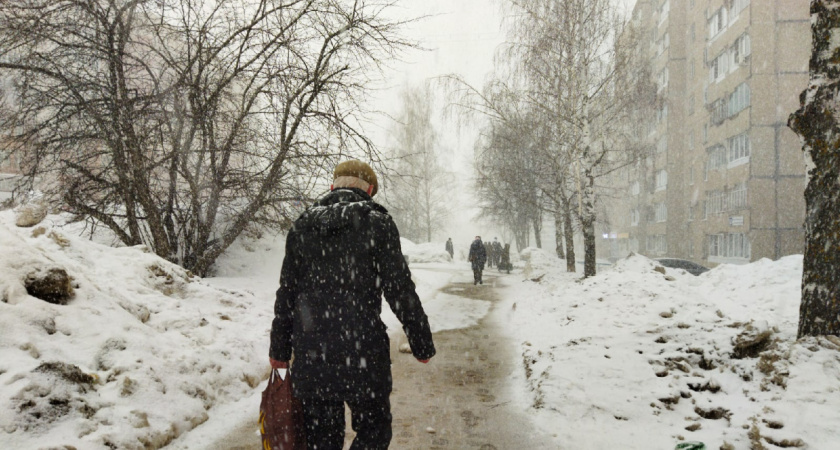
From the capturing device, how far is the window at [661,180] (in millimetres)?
37625

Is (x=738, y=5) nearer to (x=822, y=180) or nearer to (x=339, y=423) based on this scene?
(x=822, y=180)

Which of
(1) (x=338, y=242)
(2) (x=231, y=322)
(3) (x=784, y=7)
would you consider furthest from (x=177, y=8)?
(3) (x=784, y=7)

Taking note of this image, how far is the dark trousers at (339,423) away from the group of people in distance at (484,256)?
1430 cm

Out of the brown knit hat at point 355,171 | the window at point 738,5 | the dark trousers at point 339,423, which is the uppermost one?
the window at point 738,5

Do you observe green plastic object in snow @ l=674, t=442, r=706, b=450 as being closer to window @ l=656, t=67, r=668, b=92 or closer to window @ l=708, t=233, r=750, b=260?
window @ l=708, t=233, r=750, b=260

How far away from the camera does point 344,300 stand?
219 centimetres

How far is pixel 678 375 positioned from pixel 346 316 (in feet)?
11.6

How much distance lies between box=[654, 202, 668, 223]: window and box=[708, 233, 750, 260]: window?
8064 millimetres

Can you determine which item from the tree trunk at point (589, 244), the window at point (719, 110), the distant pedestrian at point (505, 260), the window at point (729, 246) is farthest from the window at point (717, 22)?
the tree trunk at point (589, 244)

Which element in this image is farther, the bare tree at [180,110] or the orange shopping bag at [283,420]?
the bare tree at [180,110]

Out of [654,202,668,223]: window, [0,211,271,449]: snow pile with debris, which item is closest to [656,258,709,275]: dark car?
[654,202,668,223]: window

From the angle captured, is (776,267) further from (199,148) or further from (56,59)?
(56,59)

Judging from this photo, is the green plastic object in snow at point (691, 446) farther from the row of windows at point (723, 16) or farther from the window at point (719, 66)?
the window at point (719, 66)

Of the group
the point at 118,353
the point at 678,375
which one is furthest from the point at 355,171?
the point at 678,375
